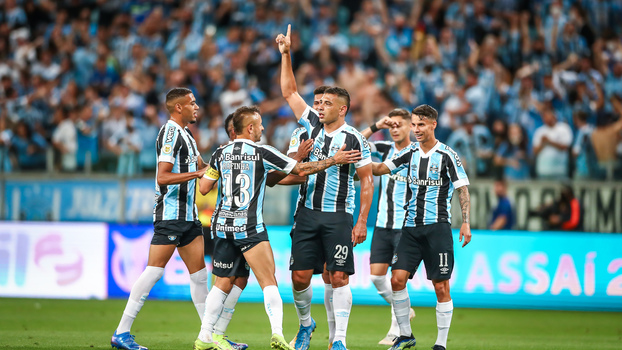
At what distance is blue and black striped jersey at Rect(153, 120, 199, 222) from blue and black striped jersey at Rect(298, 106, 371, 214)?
121 centimetres

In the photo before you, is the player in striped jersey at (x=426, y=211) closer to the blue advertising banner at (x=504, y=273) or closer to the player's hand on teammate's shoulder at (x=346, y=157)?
the player's hand on teammate's shoulder at (x=346, y=157)

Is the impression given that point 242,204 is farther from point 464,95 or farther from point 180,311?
point 464,95

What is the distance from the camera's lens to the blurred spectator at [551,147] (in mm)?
14305

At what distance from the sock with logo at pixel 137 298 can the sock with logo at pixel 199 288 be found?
1.35ft

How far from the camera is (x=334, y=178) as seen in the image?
823cm

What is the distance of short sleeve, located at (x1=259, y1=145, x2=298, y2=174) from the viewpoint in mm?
7754

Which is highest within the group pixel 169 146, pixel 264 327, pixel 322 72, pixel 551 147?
pixel 322 72

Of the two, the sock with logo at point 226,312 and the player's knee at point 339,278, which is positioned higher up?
the player's knee at point 339,278

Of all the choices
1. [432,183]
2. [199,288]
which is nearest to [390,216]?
[432,183]

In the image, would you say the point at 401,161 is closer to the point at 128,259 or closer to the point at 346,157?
the point at 346,157

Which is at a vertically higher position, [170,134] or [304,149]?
[170,134]

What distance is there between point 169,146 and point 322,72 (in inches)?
403

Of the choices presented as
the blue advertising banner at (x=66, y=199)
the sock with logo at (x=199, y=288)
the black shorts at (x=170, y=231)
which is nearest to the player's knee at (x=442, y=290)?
the sock with logo at (x=199, y=288)

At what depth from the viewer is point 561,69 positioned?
17641mm
